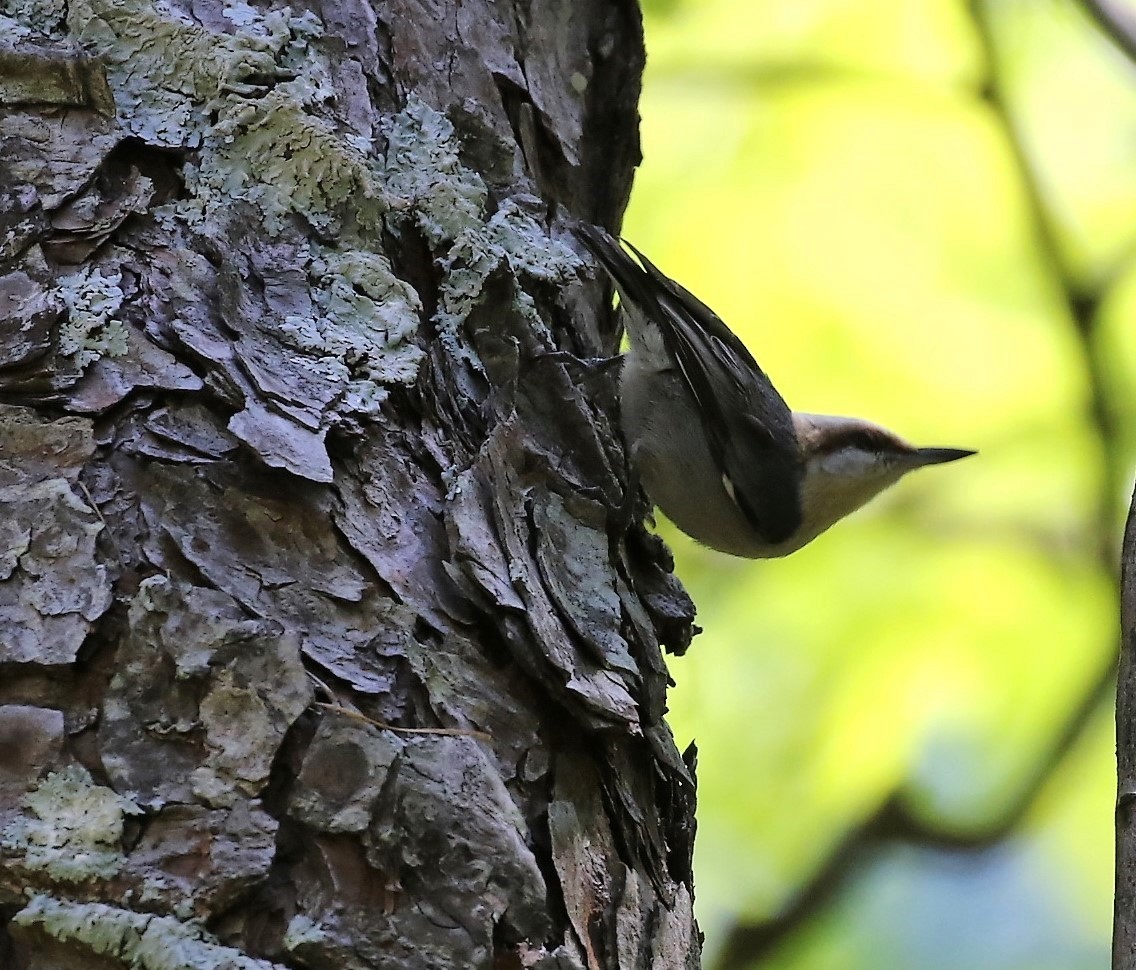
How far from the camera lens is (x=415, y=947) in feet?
3.35

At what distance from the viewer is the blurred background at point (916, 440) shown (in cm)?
282

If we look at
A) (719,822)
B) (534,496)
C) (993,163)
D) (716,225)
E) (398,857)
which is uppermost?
(993,163)

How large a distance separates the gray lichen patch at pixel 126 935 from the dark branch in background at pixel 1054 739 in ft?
6.57

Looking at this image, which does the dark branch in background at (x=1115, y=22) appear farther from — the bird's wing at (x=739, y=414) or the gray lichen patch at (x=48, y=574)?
the gray lichen patch at (x=48, y=574)

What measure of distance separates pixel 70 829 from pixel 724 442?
1454mm

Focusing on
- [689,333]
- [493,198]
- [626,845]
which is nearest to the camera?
[626,845]

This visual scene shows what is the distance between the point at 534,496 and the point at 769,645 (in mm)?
1599

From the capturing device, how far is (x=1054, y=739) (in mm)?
2850

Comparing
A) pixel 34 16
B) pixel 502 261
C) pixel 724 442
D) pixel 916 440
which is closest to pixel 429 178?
Answer: pixel 502 261

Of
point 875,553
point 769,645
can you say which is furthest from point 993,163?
point 769,645

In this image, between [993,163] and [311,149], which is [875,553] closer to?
[993,163]

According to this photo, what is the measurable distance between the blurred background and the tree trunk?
1.28m

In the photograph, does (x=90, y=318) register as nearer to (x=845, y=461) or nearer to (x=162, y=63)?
(x=162, y=63)

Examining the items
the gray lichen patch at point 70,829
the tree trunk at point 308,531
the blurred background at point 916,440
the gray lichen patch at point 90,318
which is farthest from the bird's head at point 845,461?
the gray lichen patch at point 70,829
